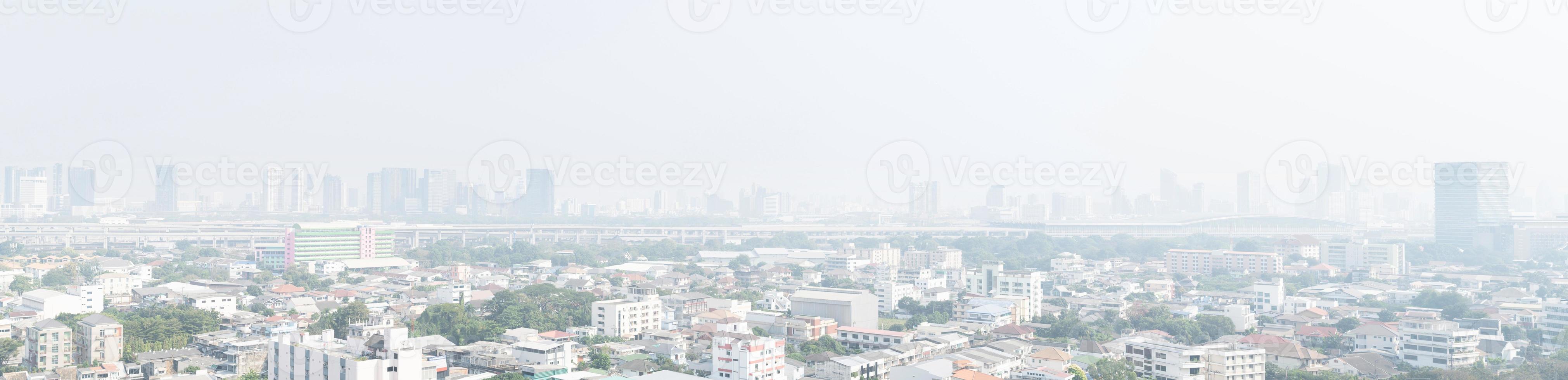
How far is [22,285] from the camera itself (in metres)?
11.1

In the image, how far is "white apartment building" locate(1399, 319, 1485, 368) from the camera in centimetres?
693

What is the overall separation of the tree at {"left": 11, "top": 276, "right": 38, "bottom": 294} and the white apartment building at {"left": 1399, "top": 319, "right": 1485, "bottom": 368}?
1259 cm

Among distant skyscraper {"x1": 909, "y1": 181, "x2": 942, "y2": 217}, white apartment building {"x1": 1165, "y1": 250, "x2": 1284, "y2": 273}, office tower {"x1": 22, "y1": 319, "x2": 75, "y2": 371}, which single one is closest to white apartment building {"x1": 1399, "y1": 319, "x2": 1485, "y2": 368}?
white apartment building {"x1": 1165, "y1": 250, "x2": 1284, "y2": 273}

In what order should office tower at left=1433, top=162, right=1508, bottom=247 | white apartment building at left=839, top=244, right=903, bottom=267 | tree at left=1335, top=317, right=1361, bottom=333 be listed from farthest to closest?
office tower at left=1433, top=162, right=1508, bottom=247, white apartment building at left=839, top=244, right=903, bottom=267, tree at left=1335, top=317, right=1361, bottom=333

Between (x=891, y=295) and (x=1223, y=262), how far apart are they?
720 centimetres

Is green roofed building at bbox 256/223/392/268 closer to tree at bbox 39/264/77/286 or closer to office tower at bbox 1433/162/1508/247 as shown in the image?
tree at bbox 39/264/77/286

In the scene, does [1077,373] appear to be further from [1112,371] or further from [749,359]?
[749,359]

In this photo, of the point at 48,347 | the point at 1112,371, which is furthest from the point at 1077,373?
the point at 48,347

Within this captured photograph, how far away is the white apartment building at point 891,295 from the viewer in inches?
427

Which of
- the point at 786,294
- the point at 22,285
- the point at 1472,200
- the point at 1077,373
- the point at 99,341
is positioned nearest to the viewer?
the point at 1077,373

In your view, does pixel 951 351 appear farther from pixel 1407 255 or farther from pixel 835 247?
pixel 835 247

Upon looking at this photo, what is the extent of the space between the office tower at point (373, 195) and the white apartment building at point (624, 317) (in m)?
22.3

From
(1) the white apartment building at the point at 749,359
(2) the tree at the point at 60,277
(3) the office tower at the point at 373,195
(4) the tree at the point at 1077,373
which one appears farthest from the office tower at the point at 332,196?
(4) the tree at the point at 1077,373

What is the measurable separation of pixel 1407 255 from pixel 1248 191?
841cm
